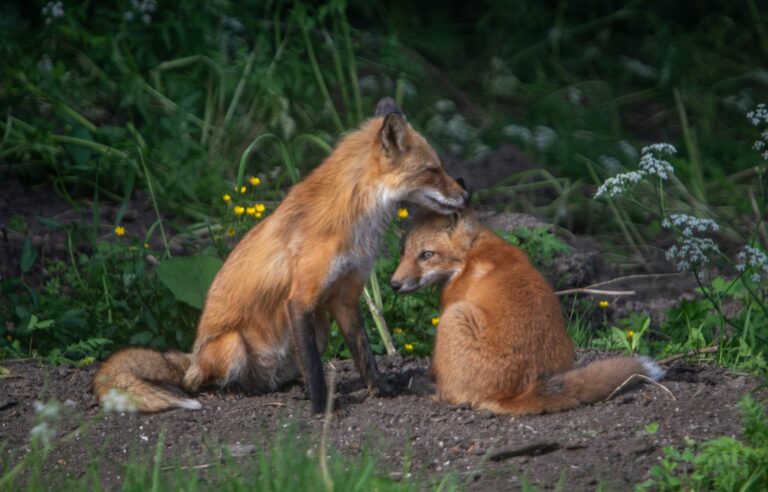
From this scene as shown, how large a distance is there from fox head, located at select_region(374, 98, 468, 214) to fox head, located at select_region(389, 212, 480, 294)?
0.20 m

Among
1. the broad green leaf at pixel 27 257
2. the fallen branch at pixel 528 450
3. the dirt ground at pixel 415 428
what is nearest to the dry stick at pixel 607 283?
the dirt ground at pixel 415 428

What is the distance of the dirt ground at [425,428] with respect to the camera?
5418mm

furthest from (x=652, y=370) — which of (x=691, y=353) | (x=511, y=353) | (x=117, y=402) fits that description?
(x=117, y=402)

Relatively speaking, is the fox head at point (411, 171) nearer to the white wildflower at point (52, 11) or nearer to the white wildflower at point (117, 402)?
the white wildflower at point (117, 402)

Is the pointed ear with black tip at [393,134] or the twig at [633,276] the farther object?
the twig at [633,276]

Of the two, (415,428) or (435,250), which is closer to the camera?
(415,428)

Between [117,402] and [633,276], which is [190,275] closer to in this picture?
[117,402]

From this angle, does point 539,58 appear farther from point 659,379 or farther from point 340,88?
point 659,379

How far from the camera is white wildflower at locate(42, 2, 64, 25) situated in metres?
10.1

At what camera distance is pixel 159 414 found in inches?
255

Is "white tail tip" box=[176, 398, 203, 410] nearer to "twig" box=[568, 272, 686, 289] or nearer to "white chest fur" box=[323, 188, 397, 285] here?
"white chest fur" box=[323, 188, 397, 285]

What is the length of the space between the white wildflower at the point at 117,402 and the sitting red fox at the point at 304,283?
0.01 m

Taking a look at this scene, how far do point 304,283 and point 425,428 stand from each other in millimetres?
1089

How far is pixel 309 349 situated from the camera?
6602mm
